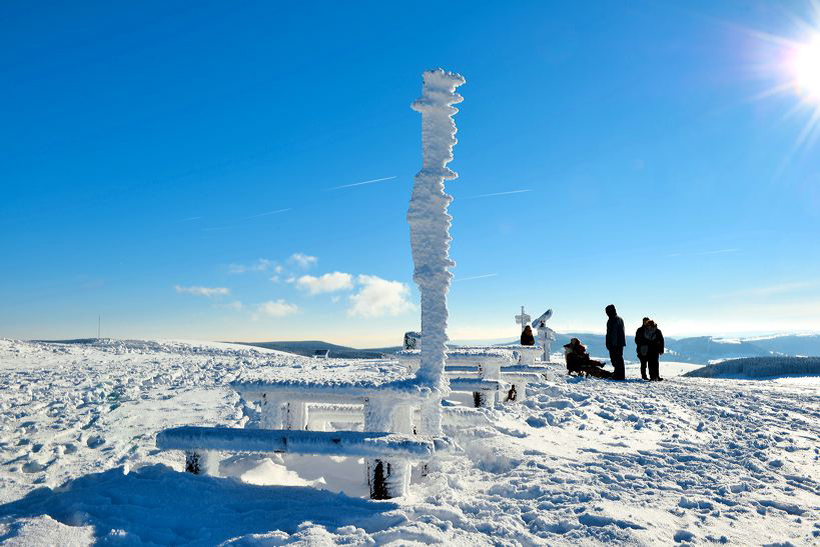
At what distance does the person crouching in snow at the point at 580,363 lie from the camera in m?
14.4

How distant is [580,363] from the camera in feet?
47.5

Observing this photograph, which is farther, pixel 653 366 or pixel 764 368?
pixel 764 368

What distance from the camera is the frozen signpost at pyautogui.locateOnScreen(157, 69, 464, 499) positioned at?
13.7ft

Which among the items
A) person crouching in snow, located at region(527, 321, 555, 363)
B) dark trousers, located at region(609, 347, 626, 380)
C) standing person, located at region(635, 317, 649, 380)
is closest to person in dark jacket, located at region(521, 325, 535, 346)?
person crouching in snow, located at region(527, 321, 555, 363)

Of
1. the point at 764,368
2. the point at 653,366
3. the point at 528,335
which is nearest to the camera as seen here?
the point at 653,366

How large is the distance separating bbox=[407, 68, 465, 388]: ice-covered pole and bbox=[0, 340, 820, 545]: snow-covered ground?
1293mm

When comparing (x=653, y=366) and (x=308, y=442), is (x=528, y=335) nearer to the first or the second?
(x=653, y=366)

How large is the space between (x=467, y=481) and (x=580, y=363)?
10.5 m

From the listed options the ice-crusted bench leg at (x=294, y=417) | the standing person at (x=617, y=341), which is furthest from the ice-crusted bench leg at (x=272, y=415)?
the standing person at (x=617, y=341)

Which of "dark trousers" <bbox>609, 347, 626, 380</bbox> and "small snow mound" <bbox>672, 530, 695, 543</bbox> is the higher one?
"dark trousers" <bbox>609, 347, 626, 380</bbox>

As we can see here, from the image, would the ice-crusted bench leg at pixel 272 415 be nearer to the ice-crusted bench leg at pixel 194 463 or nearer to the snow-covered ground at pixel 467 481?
the snow-covered ground at pixel 467 481

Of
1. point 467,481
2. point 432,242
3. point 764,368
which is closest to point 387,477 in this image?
point 467,481

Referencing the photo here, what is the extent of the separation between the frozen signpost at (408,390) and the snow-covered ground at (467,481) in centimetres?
32

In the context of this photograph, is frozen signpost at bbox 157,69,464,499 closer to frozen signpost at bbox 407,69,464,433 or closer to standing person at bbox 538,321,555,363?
frozen signpost at bbox 407,69,464,433
